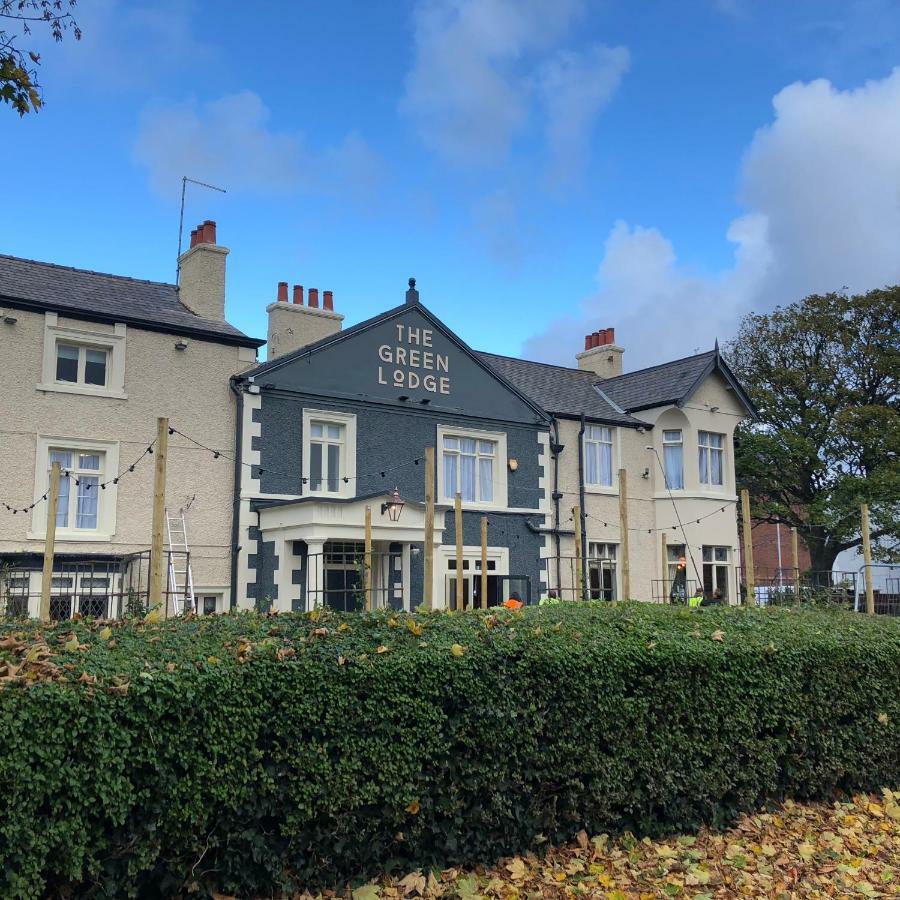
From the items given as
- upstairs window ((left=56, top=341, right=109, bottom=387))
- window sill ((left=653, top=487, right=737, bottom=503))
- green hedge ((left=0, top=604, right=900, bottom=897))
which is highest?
upstairs window ((left=56, top=341, right=109, bottom=387))

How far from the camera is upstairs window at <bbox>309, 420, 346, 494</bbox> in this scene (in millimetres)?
23219

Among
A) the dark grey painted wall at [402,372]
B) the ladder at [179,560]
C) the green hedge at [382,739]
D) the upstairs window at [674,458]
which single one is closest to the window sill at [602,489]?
the upstairs window at [674,458]

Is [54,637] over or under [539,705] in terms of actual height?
over

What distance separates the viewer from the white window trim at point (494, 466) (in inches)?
992

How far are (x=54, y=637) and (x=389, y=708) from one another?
2464mm

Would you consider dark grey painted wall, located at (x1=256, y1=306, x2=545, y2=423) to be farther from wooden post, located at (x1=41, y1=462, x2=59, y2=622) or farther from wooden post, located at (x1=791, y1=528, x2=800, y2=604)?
wooden post, located at (x1=791, y1=528, x2=800, y2=604)

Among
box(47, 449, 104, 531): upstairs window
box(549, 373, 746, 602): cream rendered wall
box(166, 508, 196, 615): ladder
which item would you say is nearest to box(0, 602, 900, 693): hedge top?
box(166, 508, 196, 615): ladder

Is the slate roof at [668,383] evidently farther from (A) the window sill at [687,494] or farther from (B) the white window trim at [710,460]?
(A) the window sill at [687,494]

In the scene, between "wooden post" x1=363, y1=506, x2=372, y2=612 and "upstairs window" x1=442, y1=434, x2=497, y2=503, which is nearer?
"wooden post" x1=363, y1=506, x2=372, y2=612

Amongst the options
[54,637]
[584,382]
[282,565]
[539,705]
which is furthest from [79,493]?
[584,382]

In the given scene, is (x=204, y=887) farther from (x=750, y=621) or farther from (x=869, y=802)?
(x=869, y=802)

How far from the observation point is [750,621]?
9.52 meters

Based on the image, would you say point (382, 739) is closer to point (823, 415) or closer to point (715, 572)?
point (715, 572)

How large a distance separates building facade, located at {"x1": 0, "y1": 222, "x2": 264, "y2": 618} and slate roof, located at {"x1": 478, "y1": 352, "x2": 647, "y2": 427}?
32.8ft
